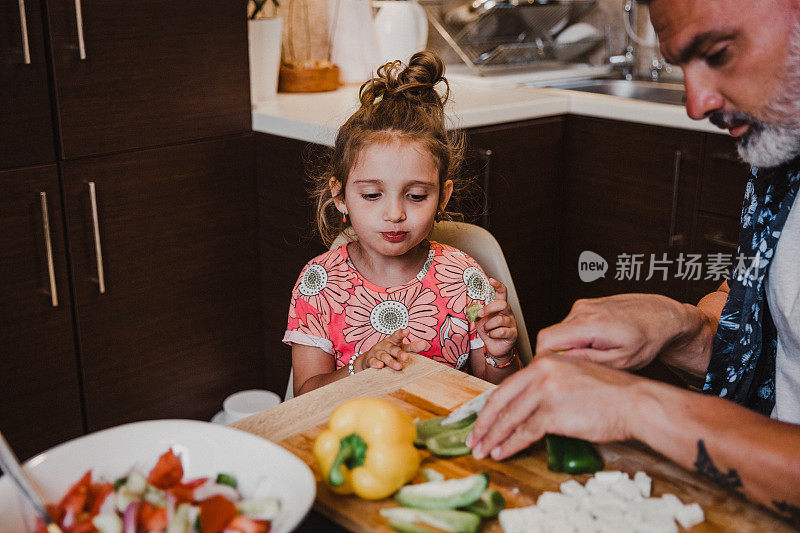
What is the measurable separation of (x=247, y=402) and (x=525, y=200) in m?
1.00

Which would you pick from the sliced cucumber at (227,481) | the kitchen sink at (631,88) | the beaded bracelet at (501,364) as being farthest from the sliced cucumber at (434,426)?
the kitchen sink at (631,88)

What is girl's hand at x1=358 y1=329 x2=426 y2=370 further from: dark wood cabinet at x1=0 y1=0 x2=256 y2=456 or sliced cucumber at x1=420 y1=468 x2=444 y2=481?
dark wood cabinet at x1=0 y1=0 x2=256 y2=456

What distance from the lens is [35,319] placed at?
1993mm

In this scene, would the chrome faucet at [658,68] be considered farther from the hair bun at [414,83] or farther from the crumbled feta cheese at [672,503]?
the crumbled feta cheese at [672,503]

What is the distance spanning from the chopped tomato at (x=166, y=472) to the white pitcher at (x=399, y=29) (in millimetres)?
2096

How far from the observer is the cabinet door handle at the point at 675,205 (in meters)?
2.32

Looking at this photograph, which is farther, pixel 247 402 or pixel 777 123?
pixel 247 402

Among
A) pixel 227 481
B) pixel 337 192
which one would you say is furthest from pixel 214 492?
pixel 337 192

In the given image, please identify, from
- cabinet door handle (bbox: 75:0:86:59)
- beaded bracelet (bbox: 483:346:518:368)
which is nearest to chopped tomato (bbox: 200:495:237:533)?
beaded bracelet (bbox: 483:346:518:368)

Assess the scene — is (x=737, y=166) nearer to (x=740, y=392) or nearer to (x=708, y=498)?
(x=740, y=392)

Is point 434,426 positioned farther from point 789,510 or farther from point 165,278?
point 165,278

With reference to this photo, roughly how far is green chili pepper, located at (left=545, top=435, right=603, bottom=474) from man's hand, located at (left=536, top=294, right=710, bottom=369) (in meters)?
0.13

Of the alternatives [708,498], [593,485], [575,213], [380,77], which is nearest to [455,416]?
[593,485]

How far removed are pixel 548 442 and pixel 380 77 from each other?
0.91 meters
